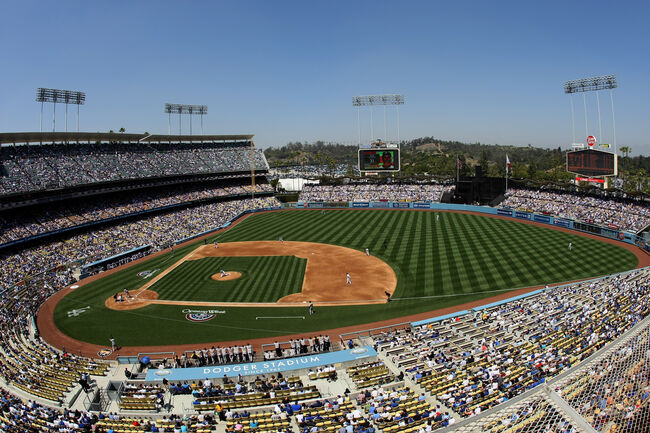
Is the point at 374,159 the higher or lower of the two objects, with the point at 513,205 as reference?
higher

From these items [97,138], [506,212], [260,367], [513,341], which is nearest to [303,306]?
[260,367]

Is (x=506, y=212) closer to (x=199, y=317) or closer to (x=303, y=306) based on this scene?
(x=303, y=306)

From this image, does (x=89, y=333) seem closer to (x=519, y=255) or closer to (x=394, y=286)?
(x=394, y=286)

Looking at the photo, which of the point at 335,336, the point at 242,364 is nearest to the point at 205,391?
the point at 242,364

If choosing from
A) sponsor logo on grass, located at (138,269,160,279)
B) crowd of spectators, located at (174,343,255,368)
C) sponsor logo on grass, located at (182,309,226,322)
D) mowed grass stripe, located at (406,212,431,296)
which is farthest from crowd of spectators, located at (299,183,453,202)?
crowd of spectators, located at (174,343,255,368)

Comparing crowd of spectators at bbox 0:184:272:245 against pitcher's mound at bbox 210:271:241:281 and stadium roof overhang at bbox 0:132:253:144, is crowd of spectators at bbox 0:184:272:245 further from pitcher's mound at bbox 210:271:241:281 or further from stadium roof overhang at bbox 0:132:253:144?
pitcher's mound at bbox 210:271:241:281

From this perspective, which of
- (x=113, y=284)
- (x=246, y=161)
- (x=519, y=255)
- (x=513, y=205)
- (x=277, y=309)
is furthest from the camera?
(x=246, y=161)

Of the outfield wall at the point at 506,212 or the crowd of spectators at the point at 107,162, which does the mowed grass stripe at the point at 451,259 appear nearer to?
the outfield wall at the point at 506,212
